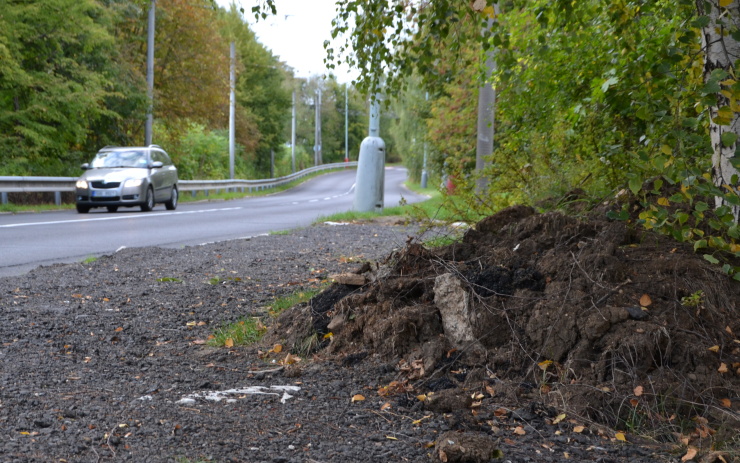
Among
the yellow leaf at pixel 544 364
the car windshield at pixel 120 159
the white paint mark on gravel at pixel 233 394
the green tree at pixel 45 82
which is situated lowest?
the white paint mark on gravel at pixel 233 394

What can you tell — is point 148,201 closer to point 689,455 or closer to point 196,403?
point 196,403

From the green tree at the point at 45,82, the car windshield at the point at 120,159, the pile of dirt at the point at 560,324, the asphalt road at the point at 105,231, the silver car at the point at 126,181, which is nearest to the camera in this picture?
the pile of dirt at the point at 560,324

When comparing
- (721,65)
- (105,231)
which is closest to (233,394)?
Result: (721,65)

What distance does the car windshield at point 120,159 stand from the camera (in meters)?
21.2

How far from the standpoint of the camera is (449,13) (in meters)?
5.96

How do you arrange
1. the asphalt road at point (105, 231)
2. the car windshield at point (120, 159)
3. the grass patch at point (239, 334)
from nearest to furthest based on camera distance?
the grass patch at point (239, 334) < the asphalt road at point (105, 231) < the car windshield at point (120, 159)

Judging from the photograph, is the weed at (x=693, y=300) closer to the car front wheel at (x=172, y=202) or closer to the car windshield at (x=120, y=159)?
the car windshield at (x=120, y=159)

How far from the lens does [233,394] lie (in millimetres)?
4117

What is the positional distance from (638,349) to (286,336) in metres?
2.32

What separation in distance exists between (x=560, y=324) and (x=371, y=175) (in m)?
14.2

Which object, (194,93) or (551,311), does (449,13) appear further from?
(194,93)

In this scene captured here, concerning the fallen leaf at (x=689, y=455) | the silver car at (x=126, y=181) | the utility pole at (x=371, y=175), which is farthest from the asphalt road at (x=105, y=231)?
the fallen leaf at (x=689, y=455)

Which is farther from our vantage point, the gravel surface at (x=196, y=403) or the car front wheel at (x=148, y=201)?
the car front wheel at (x=148, y=201)

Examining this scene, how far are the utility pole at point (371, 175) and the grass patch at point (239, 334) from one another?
12578 millimetres
